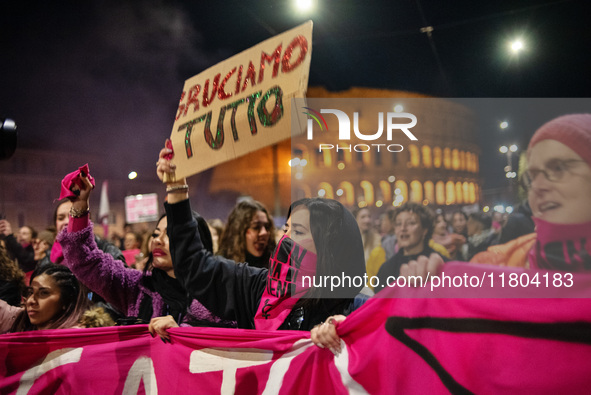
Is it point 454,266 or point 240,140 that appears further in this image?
point 240,140

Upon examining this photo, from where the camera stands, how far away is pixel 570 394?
1202 millimetres

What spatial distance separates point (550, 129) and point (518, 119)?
2925mm

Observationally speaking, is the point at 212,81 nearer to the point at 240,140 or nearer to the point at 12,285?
the point at 240,140

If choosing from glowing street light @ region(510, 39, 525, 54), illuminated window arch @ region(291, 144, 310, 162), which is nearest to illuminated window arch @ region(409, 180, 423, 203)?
illuminated window arch @ region(291, 144, 310, 162)

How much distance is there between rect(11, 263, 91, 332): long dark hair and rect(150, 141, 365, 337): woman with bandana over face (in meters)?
0.74

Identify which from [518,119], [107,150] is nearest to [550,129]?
[518,119]

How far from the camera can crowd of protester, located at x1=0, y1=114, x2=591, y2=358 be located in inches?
58.3

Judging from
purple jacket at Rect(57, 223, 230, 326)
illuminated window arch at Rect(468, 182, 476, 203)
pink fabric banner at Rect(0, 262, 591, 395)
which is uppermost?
illuminated window arch at Rect(468, 182, 476, 203)

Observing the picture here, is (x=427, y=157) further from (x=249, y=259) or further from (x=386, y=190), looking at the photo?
(x=249, y=259)

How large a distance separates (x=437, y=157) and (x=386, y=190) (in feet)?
1.83

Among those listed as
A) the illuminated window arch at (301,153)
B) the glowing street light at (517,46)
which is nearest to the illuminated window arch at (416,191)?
the illuminated window arch at (301,153)

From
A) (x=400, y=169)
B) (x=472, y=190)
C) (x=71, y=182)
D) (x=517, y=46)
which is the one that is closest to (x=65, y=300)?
(x=71, y=182)

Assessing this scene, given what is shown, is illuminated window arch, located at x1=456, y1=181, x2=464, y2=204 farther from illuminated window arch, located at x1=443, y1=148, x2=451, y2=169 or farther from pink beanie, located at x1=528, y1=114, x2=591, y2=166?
pink beanie, located at x1=528, y1=114, x2=591, y2=166

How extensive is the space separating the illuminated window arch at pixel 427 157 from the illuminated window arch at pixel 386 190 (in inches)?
13.1
